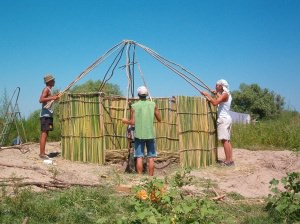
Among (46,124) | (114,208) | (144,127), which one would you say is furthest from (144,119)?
(114,208)

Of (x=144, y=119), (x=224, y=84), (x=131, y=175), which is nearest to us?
(x=131, y=175)

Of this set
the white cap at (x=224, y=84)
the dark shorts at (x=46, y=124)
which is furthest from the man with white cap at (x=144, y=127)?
the dark shorts at (x=46, y=124)

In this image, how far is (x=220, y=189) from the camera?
5277 millimetres

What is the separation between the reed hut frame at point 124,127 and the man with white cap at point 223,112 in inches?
10.0

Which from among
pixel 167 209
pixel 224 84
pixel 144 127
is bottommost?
pixel 167 209

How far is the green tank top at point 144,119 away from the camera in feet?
20.4

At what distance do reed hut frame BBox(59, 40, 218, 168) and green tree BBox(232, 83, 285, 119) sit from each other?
27170 millimetres

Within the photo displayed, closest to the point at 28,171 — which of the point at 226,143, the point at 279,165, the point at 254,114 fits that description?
the point at 226,143

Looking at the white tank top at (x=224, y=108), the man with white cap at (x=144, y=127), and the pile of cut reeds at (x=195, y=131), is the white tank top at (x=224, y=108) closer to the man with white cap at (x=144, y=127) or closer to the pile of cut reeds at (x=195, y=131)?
the pile of cut reeds at (x=195, y=131)

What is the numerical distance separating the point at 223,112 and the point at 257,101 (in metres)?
28.1

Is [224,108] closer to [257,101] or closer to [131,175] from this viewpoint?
[131,175]

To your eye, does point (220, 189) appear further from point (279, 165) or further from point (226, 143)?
point (279, 165)

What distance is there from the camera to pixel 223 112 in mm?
7465

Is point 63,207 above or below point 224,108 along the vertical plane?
below
